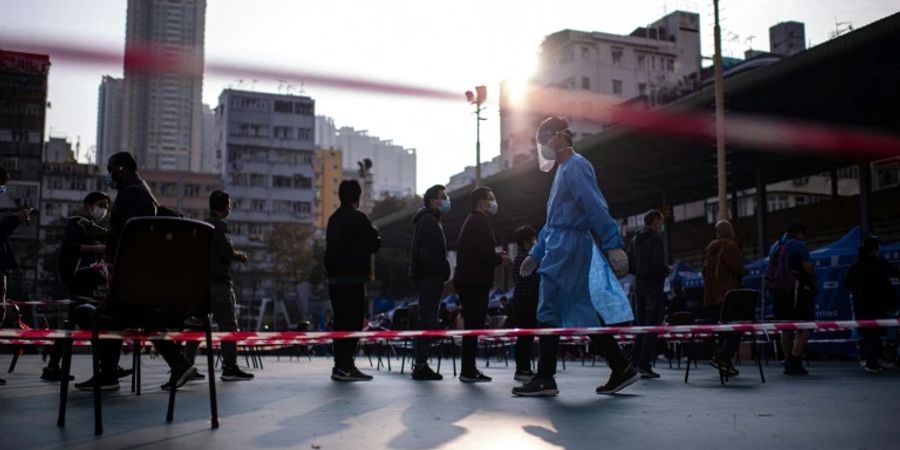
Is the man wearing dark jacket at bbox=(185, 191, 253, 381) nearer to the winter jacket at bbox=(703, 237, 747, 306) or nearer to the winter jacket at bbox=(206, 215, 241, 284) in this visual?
the winter jacket at bbox=(206, 215, 241, 284)

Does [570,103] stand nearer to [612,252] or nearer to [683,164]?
[683,164]

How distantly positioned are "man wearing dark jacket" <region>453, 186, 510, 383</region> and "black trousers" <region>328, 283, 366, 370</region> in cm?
99

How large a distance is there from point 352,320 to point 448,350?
1626 cm

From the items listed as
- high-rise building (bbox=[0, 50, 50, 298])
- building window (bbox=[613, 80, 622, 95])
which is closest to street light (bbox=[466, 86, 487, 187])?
building window (bbox=[613, 80, 622, 95])

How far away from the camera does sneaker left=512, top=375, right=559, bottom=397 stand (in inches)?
275

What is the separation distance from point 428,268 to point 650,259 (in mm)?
2614

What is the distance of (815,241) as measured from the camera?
108 ft

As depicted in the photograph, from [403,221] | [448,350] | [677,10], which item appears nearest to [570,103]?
[677,10]

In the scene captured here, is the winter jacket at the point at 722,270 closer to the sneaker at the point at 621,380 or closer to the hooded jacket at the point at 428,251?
the hooded jacket at the point at 428,251

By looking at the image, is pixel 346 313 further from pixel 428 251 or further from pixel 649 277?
pixel 649 277

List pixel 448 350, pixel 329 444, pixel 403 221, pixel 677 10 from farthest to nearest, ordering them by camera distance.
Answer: pixel 677 10, pixel 403 221, pixel 448 350, pixel 329 444

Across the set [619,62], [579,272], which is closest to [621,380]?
[579,272]

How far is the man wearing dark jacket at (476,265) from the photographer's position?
9414mm

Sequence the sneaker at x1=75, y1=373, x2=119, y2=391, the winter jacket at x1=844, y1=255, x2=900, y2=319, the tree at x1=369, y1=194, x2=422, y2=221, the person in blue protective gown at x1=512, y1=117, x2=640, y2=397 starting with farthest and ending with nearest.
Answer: the tree at x1=369, y1=194, x2=422, y2=221 → the winter jacket at x1=844, y1=255, x2=900, y2=319 → the sneaker at x1=75, y1=373, x2=119, y2=391 → the person in blue protective gown at x1=512, y1=117, x2=640, y2=397
